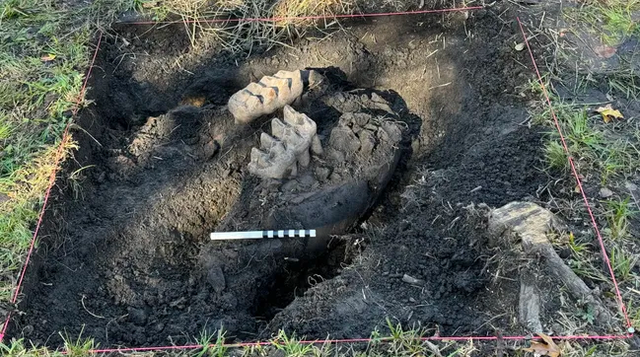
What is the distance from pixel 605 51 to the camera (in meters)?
3.20

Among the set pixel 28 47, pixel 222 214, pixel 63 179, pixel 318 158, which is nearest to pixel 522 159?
pixel 318 158

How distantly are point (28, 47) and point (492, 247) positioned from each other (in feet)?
9.30

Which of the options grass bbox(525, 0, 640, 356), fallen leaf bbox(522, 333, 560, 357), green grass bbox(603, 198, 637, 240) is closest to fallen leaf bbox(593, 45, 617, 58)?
grass bbox(525, 0, 640, 356)

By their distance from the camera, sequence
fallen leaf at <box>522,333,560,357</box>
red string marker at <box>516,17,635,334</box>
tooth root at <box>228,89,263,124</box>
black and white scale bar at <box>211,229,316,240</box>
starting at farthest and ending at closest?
tooth root at <box>228,89,263,124</box> < black and white scale bar at <box>211,229,316,240</box> < red string marker at <box>516,17,635,334</box> < fallen leaf at <box>522,333,560,357</box>

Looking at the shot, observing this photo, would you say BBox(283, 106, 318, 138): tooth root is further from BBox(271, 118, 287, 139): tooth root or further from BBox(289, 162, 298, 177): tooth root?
BBox(289, 162, 298, 177): tooth root

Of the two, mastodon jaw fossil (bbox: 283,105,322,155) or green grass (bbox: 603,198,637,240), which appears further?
mastodon jaw fossil (bbox: 283,105,322,155)

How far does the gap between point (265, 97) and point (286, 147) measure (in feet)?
1.14

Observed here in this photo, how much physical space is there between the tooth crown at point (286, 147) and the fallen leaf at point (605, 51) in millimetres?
1626

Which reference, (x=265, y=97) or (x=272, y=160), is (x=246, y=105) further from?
(x=272, y=160)

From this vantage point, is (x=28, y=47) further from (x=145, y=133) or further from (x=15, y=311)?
(x=15, y=311)

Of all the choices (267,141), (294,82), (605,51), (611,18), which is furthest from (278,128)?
(611,18)

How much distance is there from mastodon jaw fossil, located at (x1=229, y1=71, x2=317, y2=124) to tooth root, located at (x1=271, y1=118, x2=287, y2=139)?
0.51ft

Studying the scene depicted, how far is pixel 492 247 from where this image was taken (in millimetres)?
2268

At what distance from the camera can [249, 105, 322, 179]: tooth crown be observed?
2.73 meters
